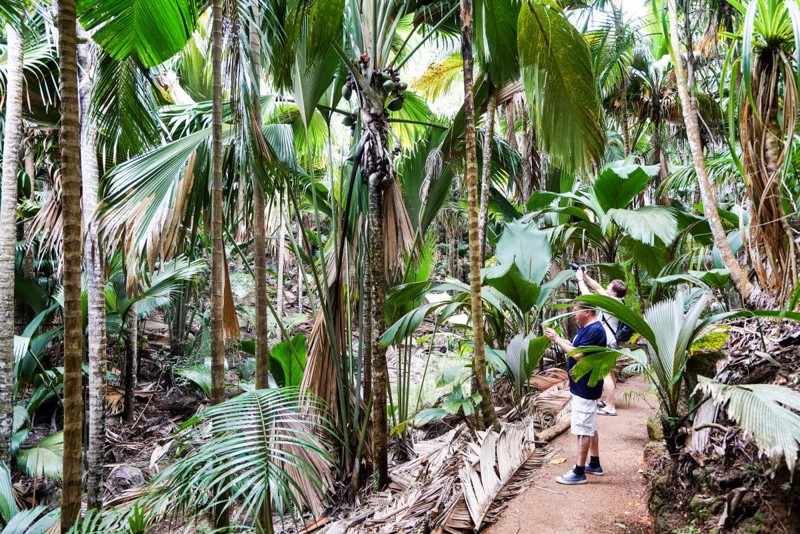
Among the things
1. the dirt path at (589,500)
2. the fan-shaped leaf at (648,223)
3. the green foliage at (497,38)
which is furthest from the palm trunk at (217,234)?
the fan-shaped leaf at (648,223)

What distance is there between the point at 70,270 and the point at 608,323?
4.11m

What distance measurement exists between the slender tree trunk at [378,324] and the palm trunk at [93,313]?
2311 millimetres

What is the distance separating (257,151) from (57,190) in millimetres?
3416

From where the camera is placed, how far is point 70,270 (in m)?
1.83

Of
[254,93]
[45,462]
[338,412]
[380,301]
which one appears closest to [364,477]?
[338,412]

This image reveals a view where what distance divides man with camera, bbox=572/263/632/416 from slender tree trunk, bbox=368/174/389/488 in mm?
1540

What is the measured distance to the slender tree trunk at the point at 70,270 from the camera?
5.99 feet

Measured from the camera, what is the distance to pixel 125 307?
20.2ft

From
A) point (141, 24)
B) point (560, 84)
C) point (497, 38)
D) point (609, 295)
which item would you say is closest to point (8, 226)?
point (141, 24)

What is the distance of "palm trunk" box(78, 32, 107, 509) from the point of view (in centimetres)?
412

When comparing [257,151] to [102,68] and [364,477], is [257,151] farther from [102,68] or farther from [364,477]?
[364,477]

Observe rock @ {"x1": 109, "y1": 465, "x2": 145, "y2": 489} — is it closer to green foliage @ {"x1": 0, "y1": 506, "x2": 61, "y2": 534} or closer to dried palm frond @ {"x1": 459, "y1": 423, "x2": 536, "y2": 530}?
green foliage @ {"x1": 0, "y1": 506, "x2": 61, "y2": 534}

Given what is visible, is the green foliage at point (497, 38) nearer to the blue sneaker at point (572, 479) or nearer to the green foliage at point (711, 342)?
the green foliage at point (711, 342)

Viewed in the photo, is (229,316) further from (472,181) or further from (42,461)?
(42,461)
